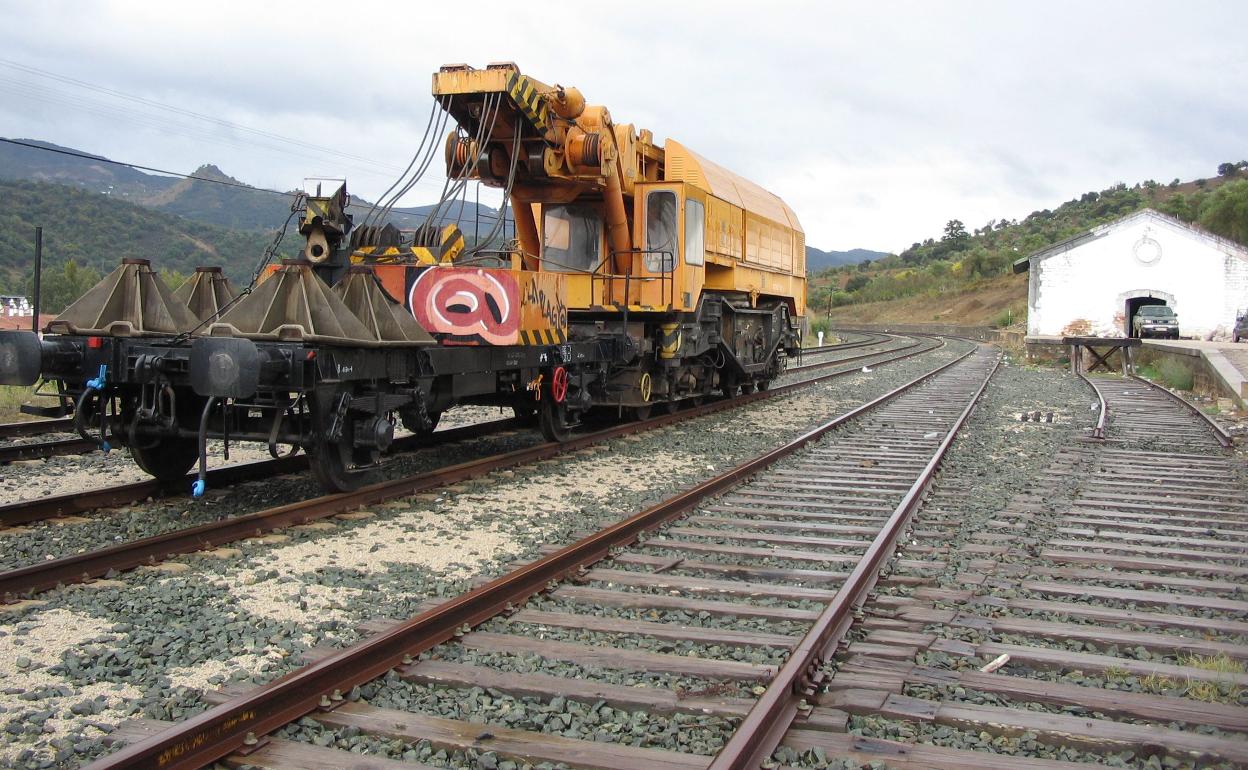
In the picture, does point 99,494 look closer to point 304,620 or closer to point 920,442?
point 304,620

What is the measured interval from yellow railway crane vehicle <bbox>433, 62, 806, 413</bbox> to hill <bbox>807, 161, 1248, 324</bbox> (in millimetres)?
40573

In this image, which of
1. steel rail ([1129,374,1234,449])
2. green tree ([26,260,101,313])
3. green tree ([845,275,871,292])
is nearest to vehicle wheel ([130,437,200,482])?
steel rail ([1129,374,1234,449])

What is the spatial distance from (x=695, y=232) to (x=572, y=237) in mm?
1576

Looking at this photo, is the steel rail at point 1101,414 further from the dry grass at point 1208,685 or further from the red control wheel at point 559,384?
the dry grass at point 1208,685

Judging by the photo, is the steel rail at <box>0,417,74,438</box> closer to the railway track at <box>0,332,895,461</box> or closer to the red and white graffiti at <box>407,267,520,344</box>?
the railway track at <box>0,332,895,461</box>

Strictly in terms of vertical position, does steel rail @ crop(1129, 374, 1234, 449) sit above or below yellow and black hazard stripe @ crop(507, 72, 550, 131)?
below

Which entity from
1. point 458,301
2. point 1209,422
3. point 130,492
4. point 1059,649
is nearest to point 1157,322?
point 1209,422

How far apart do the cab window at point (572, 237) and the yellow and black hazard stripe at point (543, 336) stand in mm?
2614

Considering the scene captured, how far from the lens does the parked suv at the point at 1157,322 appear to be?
1323 inches

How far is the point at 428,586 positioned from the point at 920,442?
780 cm

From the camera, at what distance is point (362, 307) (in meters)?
7.29

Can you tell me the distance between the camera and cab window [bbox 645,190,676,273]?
1196 cm

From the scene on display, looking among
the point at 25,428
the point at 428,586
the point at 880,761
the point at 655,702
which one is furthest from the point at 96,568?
the point at 25,428

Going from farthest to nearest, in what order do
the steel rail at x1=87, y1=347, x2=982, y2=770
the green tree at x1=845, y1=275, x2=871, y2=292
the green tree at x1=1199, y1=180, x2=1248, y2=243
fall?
1. the green tree at x1=845, y1=275, x2=871, y2=292
2. the green tree at x1=1199, y1=180, x2=1248, y2=243
3. the steel rail at x1=87, y1=347, x2=982, y2=770
